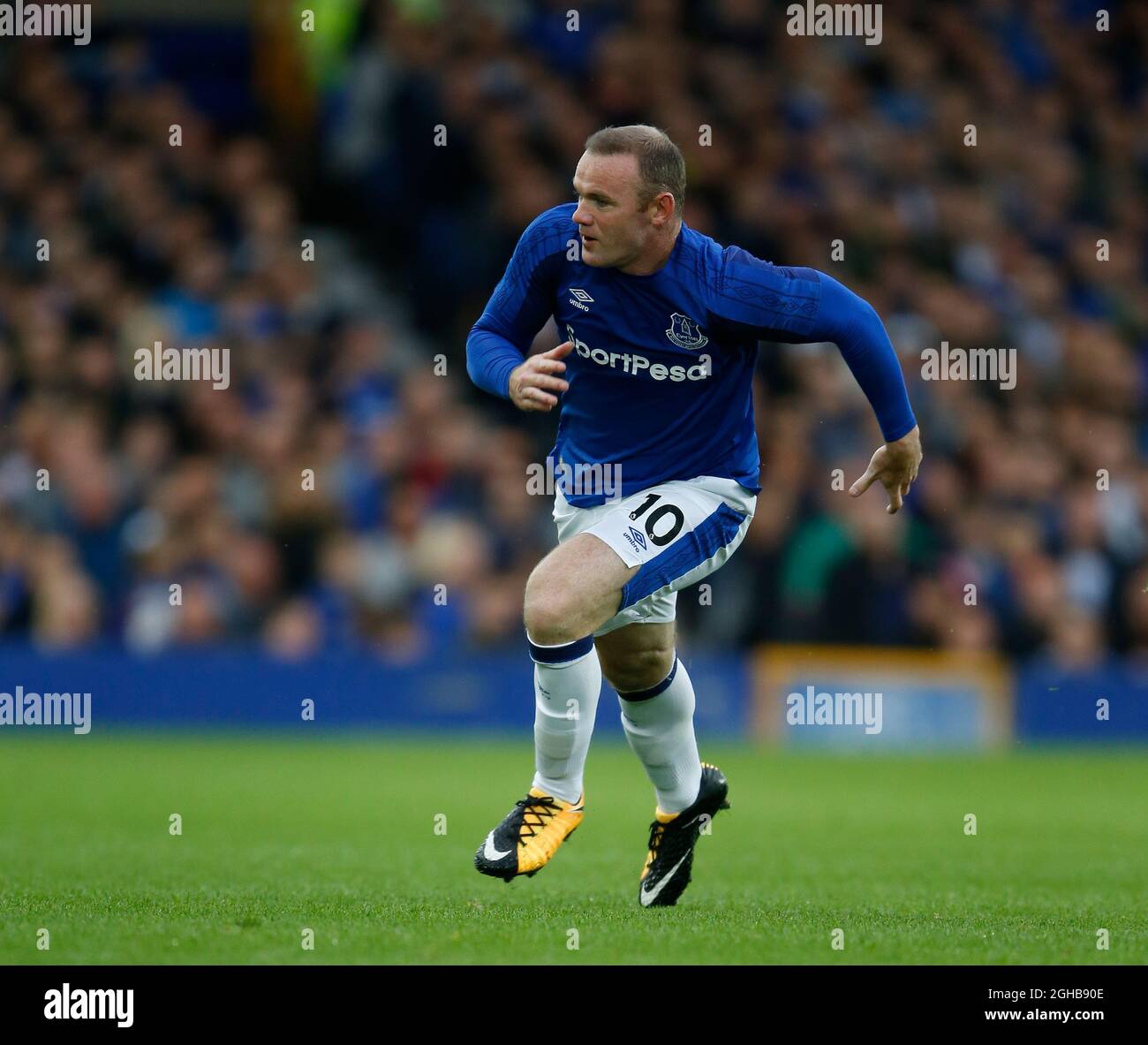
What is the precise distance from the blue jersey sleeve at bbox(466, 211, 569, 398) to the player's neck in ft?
0.85

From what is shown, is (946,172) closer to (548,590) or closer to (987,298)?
(987,298)

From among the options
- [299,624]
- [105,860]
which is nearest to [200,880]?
[105,860]

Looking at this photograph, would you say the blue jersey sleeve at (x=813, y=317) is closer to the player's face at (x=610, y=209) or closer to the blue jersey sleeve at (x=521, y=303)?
the player's face at (x=610, y=209)

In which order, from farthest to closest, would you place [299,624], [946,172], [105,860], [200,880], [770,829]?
1. [946,172]
2. [299,624]
3. [770,829]
4. [105,860]
5. [200,880]

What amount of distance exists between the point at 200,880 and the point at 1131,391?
1154cm

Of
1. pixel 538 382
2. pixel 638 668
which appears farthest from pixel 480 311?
pixel 538 382

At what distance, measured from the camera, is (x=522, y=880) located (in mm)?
6875

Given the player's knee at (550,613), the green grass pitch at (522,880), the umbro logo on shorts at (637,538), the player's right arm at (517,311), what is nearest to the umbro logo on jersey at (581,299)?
the player's right arm at (517,311)

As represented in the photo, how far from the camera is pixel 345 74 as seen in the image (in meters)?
17.1

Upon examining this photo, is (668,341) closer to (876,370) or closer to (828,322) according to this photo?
(828,322)

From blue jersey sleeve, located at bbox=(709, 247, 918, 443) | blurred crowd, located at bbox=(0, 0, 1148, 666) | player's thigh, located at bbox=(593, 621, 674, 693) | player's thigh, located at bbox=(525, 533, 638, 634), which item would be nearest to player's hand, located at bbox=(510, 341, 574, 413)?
player's thigh, located at bbox=(525, 533, 638, 634)

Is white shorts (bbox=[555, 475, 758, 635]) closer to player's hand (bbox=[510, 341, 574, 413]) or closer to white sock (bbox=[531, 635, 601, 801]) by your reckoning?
white sock (bbox=[531, 635, 601, 801])

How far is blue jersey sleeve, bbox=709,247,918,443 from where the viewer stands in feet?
19.8

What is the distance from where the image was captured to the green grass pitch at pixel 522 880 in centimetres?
527
